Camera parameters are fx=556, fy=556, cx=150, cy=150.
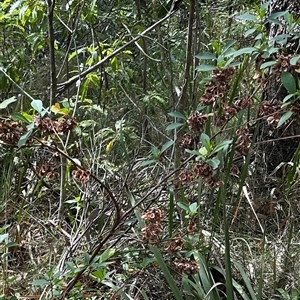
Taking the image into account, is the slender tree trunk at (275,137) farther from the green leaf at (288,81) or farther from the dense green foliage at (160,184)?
the green leaf at (288,81)

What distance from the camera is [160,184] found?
1394mm

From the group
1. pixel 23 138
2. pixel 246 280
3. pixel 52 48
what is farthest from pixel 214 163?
pixel 52 48

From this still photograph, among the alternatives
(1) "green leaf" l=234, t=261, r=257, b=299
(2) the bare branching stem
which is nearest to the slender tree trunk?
(1) "green leaf" l=234, t=261, r=257, b=299

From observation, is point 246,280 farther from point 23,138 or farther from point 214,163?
point 23,138

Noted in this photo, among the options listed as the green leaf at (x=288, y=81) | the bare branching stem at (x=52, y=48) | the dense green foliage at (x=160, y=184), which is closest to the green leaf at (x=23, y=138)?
the dense green foliage at (x=160, y=184)

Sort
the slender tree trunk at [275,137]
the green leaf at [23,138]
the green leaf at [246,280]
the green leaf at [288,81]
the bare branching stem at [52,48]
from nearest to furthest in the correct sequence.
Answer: the green leaf at [23,138]
the green leaf at [288,81]
the green leaf at [246,280]
the bare branching stem at [52,48]
the slender tree trunk at [275,137]

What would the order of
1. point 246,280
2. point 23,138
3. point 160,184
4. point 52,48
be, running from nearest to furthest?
point 23,138, point 160,184, point 246,280, point 52,48

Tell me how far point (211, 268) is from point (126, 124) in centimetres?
112

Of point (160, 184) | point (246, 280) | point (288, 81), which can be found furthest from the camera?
point (246, 280)

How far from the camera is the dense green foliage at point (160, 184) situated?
1295mm

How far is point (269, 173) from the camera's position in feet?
7.26

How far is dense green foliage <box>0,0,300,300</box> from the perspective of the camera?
4.25 ft

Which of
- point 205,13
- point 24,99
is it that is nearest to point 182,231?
point 24,99

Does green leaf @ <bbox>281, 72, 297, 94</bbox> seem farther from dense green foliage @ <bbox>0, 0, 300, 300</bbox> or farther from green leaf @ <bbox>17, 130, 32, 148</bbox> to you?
green leaf @ <bbox>17, 130, 32, 148</bbox>
